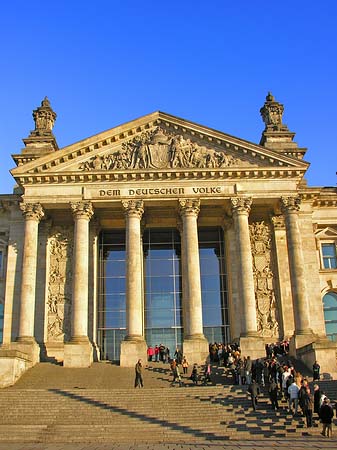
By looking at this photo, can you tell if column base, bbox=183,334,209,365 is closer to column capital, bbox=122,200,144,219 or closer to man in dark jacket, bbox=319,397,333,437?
column capital, bbox=122,200,144,219

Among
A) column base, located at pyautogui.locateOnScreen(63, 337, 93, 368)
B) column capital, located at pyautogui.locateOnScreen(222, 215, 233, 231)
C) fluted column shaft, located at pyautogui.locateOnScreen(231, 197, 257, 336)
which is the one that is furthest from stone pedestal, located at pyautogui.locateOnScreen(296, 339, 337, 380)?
column base, located at pyautogui.locateOnScreen(63, 337, 93, 368)

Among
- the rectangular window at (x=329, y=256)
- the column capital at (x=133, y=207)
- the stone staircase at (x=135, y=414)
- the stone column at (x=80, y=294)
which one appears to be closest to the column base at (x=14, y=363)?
the stone staircase at (x=135, y=414)

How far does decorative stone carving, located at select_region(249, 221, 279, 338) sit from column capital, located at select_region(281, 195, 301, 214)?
3794 mm

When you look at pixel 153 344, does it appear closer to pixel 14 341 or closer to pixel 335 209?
pixel 14 341

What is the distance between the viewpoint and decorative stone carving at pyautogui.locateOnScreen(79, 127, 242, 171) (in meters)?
40.7

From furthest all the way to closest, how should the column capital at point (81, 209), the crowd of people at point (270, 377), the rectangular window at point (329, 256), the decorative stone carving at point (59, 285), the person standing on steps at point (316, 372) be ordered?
1. the rectangular window at point (329, 256)
2. the decorative stone carving at point (59, 285)
3. the column capital at point (81, 209)
4. the person standing on steps at point (316, 372)
5. the crowd of people at point (270, 377)

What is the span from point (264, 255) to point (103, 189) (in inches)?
525

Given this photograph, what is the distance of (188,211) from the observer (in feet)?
131

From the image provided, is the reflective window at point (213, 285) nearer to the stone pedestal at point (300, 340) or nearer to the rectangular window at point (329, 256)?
the stone pedestal at point (300, 340)

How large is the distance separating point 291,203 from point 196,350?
12.7m

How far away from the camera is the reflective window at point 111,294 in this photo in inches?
1651

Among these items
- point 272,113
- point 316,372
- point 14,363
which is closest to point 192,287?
point 316,372

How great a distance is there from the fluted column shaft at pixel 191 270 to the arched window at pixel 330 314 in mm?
11782

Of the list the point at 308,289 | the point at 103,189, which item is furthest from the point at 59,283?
the point at 308,289
